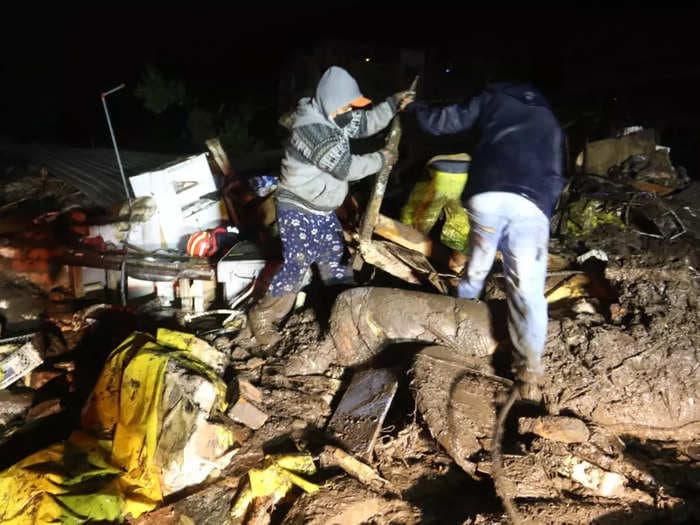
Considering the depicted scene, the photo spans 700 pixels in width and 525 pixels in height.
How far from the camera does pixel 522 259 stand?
10.7 ft

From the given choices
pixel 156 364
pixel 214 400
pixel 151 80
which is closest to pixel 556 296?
pixel 214 400

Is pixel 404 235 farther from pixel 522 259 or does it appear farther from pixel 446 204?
pixel 522 259

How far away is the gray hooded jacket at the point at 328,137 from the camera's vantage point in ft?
11.1

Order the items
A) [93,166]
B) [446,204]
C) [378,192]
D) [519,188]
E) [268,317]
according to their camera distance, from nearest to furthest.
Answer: [519,188] → [378,192] → [268,317] → [446,204] → [93,166]

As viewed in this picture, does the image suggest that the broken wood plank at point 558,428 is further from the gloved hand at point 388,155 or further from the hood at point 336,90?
the hood at point 336,90

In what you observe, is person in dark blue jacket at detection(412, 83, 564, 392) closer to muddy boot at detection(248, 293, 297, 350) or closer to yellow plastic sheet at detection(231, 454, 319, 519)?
yellow plastic sheet at detection(231, 454, 319, 519)

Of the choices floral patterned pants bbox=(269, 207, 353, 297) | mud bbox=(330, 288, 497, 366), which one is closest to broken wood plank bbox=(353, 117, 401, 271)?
floral patterned pants bbox=(269, 207, 353, 297)

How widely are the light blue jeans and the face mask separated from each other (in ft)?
3.54

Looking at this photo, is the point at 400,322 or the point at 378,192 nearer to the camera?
the point at 400,322

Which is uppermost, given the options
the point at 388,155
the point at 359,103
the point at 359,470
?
the point at 359,103

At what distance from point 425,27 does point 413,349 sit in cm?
924

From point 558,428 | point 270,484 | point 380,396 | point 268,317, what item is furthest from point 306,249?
point 558,428

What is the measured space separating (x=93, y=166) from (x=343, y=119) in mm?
5857

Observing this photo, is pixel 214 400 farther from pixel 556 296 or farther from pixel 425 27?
pixel 425 27
